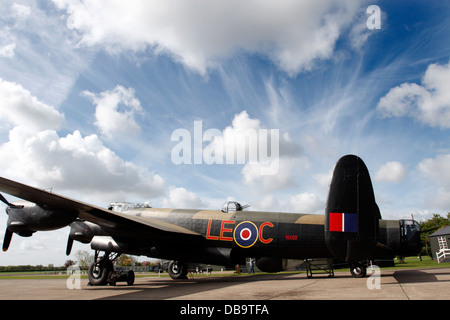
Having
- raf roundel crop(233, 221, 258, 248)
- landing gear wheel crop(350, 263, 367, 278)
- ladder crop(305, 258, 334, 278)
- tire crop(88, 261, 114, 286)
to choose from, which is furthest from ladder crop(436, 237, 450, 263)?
tire crop(88, 261, 114, 286)

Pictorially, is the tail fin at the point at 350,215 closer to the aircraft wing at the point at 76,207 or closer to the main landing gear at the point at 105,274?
the aircraft wing at the point at 76,207

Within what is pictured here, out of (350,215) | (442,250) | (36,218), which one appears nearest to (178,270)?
(36,218)

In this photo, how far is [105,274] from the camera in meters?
14.0

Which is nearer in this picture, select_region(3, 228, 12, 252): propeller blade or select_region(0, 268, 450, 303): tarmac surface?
select_region(0, 268, 450, 303): tarmac surface

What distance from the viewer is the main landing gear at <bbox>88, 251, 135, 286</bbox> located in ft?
45.5

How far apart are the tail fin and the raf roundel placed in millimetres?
5980

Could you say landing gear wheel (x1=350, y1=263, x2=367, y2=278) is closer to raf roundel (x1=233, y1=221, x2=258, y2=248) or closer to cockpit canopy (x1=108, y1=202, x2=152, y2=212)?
raf roundel (x1=233, y1=221, x2=258, y2=248)

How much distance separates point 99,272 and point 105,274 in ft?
1.03

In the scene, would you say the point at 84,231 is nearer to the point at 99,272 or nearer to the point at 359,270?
the point at 99,272

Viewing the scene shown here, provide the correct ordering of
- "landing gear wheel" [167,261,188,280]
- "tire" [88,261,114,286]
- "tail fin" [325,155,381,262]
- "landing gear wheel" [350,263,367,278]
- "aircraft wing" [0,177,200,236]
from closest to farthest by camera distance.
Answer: "tail fin" [325,155,381,262] < "aircraft wing" [0,177,200,236] < "tire" [88,261,114,286] < "landing gear wheel" [350,263,367,278] < "landing gear wheel" [167,261,188,280]
